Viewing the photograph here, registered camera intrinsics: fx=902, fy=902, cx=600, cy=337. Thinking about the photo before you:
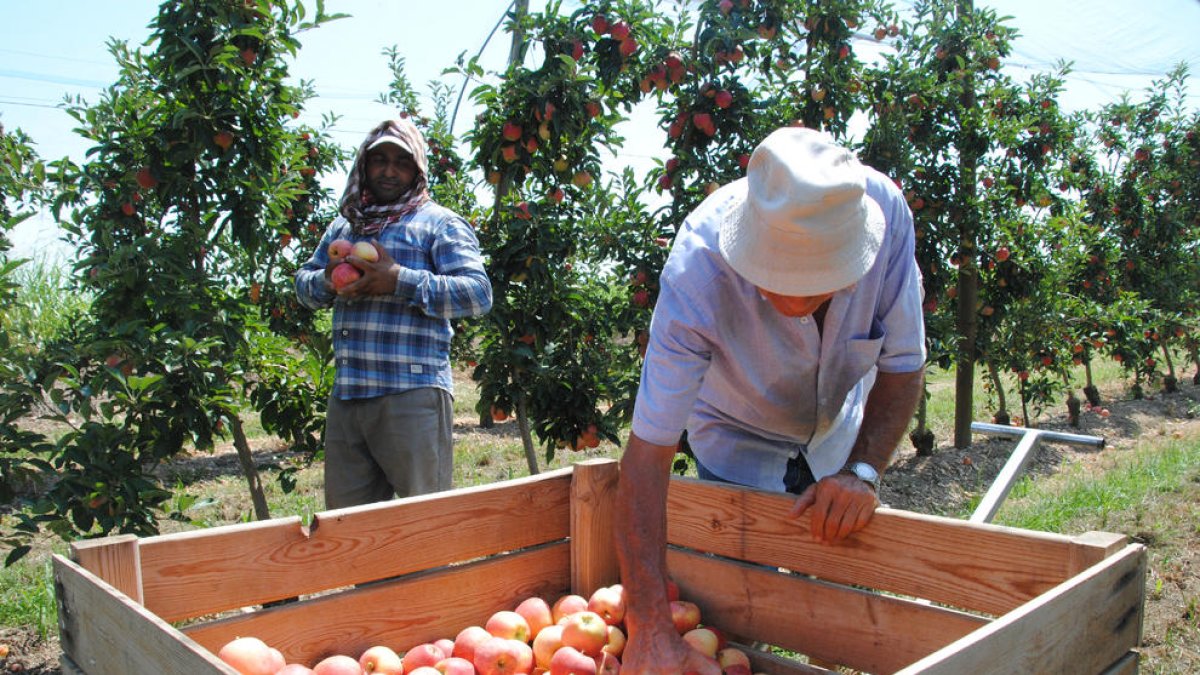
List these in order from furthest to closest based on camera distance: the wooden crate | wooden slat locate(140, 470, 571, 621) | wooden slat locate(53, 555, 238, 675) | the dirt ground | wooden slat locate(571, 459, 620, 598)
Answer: the dirt ground, wooden slat locate(571, 459, 620, 598), wooden slat locate(140, 470, 571, 621), the wooden crate, wooden slat locate(53, 555, 238, 675)

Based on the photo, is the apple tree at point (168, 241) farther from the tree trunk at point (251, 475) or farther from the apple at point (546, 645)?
the apple at point (546, 645)

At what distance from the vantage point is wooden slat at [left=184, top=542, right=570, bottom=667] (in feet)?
5.68

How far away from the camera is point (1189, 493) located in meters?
4.82

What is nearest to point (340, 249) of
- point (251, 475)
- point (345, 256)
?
point (345, 256)

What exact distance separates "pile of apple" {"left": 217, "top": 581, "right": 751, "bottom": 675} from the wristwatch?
43cm

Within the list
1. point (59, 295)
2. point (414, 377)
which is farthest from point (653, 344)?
point (59, 295)

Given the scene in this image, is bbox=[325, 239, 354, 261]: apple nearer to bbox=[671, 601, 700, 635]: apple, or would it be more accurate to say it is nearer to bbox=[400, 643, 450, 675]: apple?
bbox=[400, 643, 450, 675]: apple

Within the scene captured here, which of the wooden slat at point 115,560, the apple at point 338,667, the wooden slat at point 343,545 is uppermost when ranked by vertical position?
the wooden slat at point 115,560

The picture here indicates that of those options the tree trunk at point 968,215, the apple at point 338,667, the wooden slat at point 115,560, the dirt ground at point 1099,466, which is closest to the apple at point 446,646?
the apple at point 338,667

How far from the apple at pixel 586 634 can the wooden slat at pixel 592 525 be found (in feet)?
Answer: 1.06

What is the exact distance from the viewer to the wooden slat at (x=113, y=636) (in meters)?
1.11

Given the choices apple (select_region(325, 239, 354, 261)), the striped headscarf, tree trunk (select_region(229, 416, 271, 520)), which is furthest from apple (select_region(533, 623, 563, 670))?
tree trunk (select_region(229, 416, 271, 520))

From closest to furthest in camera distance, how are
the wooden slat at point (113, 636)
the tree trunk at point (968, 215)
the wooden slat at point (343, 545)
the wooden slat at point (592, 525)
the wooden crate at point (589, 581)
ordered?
1. the wooden slat at point (113, 636)
2. the wooden crate at point (589, 581)
3. the wooden slat at point (343, 545)
4. the wooden slat at point (592, 525)
5. the tree trunk at point (968, 215)

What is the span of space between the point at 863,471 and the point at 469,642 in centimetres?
87
